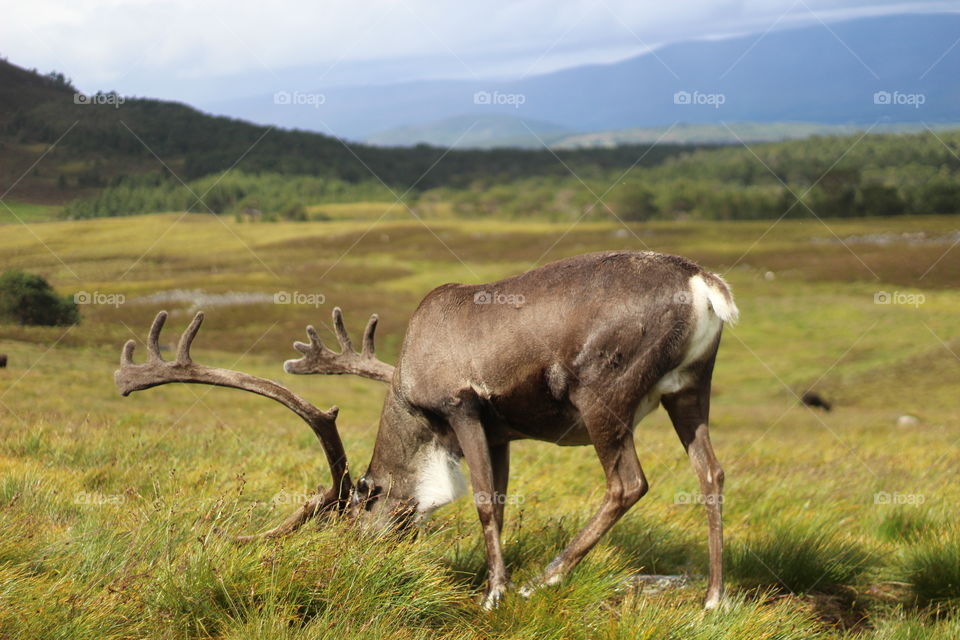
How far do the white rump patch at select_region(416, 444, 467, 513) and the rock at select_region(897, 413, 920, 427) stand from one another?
1983cm

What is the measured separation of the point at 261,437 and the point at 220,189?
43968mm

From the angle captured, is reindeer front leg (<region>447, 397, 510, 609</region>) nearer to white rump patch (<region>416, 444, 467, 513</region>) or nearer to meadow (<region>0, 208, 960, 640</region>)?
meadow (<region>0, 208, 960, 640</region>)

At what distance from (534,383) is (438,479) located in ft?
3.83

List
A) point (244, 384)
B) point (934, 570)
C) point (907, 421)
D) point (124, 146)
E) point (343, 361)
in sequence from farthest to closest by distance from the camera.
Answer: point (907, 421) < point (124, 146) < point (343, 361) < point (934, 570) < point (244, 384)

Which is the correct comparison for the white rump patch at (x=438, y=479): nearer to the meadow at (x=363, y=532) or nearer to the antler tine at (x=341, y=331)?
the meadow at (x=363, y=532)

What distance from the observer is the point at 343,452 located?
6684 millimetres

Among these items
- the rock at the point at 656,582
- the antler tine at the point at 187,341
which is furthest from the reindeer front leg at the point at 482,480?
the antler tine at the point at 187,341

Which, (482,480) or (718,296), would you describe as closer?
(718,296)

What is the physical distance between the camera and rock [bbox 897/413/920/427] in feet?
76.0

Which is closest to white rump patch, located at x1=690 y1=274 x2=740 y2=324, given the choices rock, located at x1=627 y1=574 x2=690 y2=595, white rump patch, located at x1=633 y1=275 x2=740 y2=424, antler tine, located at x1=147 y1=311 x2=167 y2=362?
white rump patch, located at x1=633 y1=275 x2=740 y2=424

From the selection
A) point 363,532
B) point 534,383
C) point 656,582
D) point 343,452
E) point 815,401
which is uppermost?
point 534,383

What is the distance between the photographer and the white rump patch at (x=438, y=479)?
663cm

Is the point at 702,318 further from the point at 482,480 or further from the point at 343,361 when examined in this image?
the point at 343,361

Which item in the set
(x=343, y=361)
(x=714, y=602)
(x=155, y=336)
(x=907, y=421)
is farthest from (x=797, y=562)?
(x=907, y=421)
